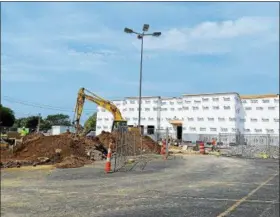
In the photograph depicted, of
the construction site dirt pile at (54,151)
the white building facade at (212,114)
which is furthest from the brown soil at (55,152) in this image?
the white building facade at (212,114)

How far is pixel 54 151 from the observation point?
24.9 meters

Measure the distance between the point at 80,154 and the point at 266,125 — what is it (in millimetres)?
48420

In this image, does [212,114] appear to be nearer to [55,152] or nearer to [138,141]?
[138,141]

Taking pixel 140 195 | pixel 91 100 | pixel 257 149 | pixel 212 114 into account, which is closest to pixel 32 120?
pixel 212 114

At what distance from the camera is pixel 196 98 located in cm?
7144

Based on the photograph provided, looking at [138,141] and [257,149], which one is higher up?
[138,141]

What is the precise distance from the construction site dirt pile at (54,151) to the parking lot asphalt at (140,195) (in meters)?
6.74

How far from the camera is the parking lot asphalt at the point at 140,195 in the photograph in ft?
29.4

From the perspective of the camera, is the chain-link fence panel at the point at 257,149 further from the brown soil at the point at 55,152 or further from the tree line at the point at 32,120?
the tree line at the point at 32,120

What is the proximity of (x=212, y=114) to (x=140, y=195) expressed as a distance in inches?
2331

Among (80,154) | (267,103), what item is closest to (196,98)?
(267,103)

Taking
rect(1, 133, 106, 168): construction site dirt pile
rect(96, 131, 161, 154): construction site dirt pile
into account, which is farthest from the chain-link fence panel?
rect(1, 133, 106, 168): construction site dirt pile

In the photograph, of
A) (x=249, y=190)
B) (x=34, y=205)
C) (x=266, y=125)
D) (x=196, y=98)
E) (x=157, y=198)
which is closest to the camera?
(x=34, y=205)

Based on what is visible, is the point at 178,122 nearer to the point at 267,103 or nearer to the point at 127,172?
the point at 267,103
